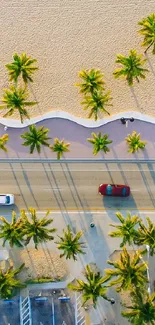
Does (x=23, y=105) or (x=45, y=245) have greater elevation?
(x=23, y=105)

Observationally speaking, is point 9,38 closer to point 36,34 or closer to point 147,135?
point 36,34

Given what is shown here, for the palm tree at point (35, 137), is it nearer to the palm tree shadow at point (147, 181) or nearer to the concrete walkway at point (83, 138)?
the concrete walkway at point (83, 138)

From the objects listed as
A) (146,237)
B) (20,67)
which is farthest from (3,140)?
(146,237)

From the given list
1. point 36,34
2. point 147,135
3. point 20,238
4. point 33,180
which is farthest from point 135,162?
point 36,34

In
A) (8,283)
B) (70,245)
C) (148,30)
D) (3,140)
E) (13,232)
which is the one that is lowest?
(8,283)

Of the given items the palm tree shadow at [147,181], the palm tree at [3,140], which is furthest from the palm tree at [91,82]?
the palm tree shadow at [147,181]

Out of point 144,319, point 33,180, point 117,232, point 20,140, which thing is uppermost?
point 20,140

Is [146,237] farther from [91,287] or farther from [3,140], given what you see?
[3,140]
